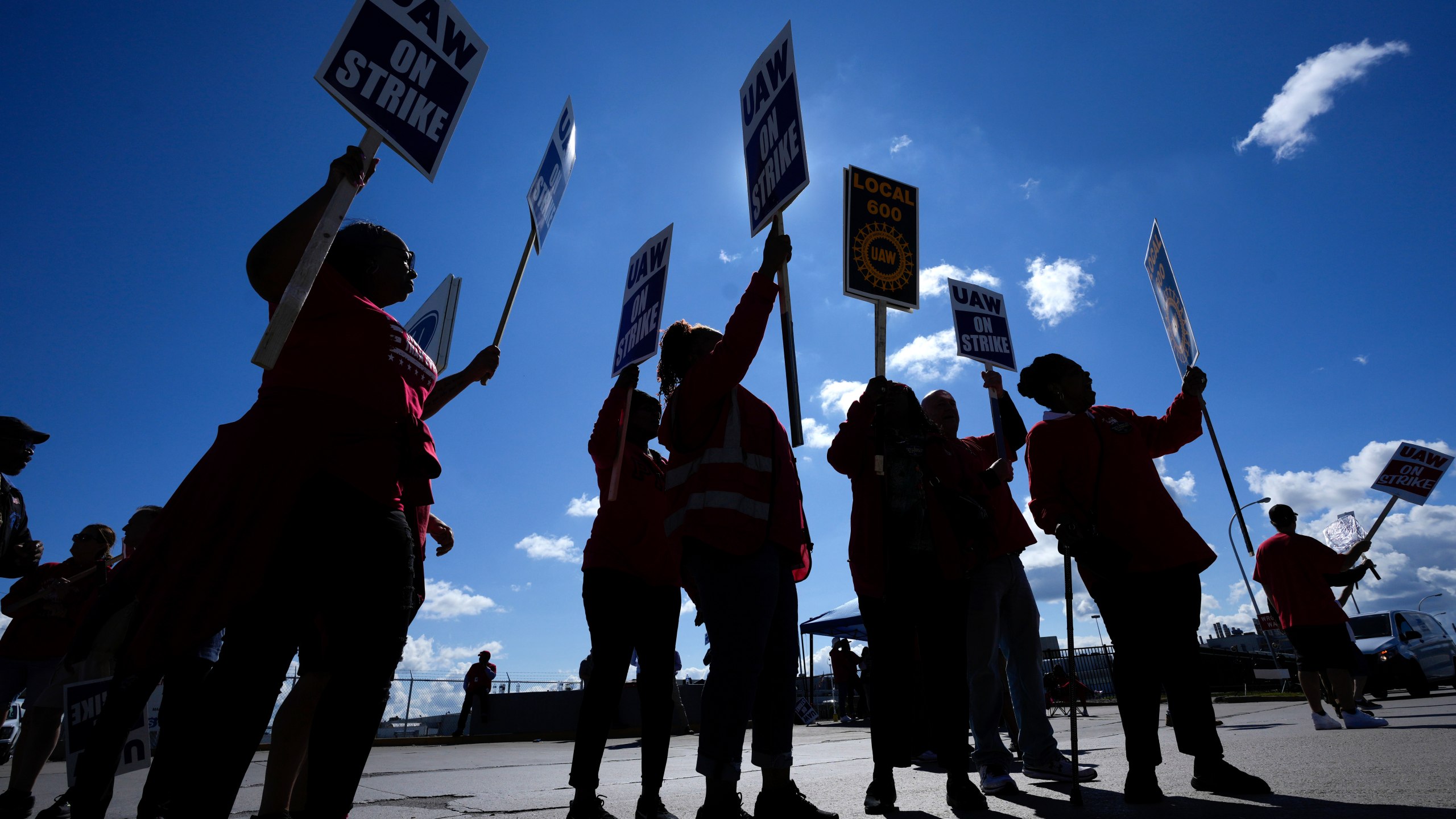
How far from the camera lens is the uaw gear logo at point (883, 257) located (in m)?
4.73

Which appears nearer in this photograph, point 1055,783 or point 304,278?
point 304,278

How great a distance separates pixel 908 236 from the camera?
16.4 feet

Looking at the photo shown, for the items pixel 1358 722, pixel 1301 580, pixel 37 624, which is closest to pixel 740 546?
pixel 37 624

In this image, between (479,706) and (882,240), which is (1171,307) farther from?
(479,706)

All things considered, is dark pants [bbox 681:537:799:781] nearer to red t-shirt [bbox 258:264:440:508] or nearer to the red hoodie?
red t-shirt [bbox 258:264:440:508]

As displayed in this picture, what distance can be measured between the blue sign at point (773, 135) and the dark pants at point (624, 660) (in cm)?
186

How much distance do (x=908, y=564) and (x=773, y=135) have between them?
222cm

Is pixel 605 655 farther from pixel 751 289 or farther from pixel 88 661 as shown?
pixel 88 661

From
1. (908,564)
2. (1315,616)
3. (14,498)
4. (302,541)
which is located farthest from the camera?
(1315,616)

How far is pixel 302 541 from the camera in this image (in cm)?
195

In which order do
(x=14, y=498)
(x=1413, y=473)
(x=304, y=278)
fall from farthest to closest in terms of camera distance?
(x=1413, y=473) → (x=14, y=498) → (x=304, y=278)

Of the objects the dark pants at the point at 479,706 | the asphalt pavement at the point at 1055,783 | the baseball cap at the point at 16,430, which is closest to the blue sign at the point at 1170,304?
the asphalt pavement at the point at 1055,783

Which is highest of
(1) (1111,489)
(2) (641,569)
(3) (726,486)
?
(1) (1111,489)

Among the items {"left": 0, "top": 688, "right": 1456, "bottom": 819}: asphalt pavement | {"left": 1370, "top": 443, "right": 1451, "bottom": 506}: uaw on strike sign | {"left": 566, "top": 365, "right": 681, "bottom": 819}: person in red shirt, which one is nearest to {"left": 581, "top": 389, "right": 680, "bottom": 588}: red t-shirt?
{"left": 566, "top": 365, "right": 681, "bottom": 819}: person in red shirt
